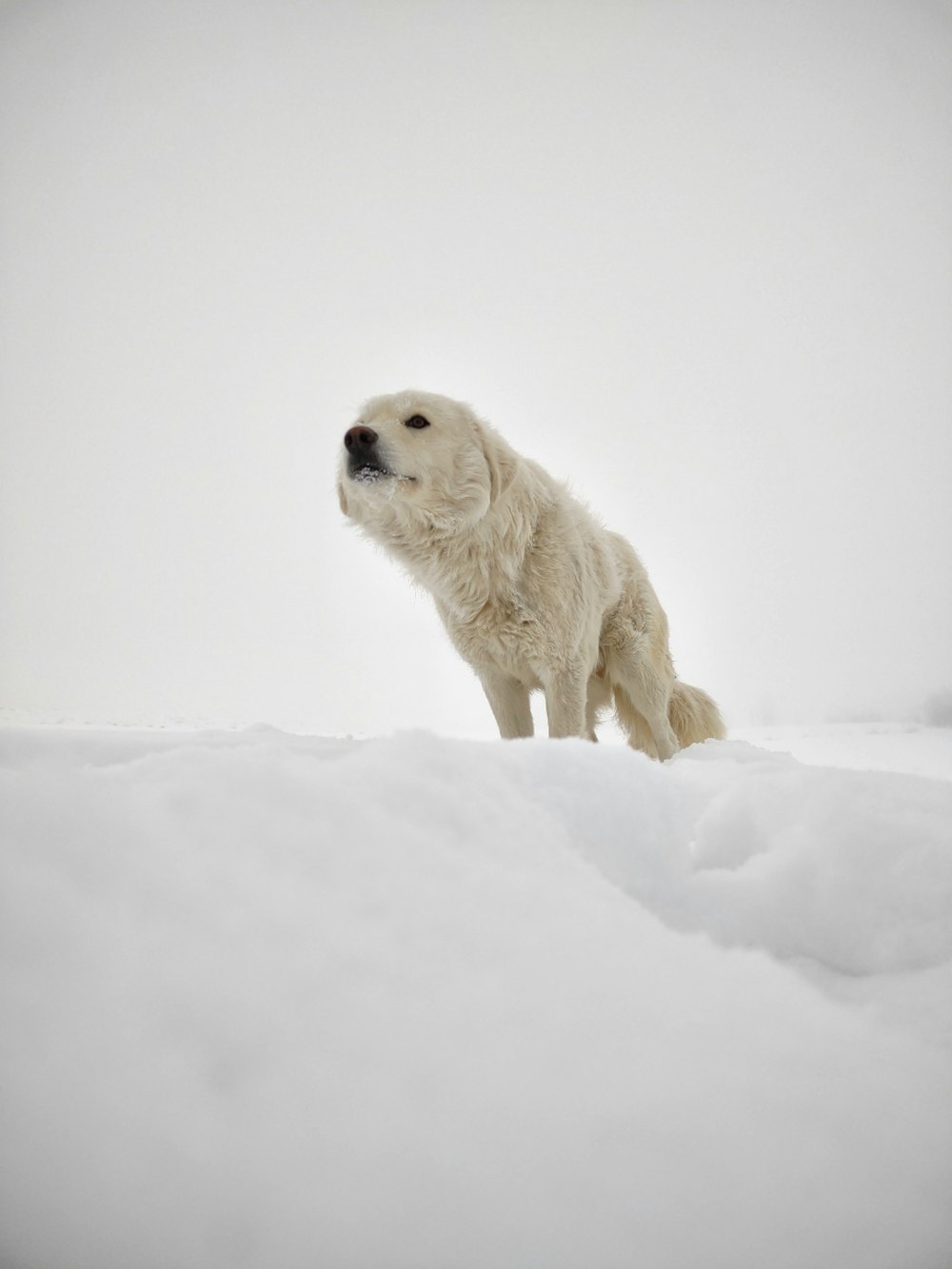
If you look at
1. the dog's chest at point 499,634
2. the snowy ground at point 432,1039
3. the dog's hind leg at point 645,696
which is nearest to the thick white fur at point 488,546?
the dog's chest at point 499,634

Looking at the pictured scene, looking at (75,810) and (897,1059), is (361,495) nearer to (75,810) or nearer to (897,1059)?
(75,810)

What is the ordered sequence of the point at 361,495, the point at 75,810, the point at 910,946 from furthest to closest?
the point at 361,495 < the point at 910,946 < the point at 75,810

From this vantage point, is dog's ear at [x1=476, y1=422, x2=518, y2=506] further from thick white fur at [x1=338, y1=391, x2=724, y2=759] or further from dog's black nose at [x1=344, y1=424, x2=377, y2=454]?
dog's black nose at [x1=344, y1=424, x2=377, y2=454]

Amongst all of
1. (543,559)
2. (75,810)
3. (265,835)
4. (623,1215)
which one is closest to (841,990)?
(623,1215)

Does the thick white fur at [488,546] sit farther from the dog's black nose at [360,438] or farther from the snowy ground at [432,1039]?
the snowy ground at [432,1039]

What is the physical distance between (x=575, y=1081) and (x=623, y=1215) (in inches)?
3.9

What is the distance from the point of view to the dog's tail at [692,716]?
4.93m

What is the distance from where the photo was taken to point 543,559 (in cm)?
365

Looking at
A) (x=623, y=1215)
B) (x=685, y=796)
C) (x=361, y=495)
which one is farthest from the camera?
(x=361, y=495)

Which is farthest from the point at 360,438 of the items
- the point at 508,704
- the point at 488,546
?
the point at 508,704

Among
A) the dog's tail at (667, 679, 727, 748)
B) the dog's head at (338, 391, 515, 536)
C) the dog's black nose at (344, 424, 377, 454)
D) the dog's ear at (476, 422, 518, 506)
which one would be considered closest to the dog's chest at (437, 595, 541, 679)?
the dog's head at (338, 391, 515, 536)

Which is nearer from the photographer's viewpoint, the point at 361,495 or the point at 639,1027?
the point at 639,1027

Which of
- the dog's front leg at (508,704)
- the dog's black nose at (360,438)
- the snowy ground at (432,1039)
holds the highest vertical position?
the dog's black nose at (360,438)

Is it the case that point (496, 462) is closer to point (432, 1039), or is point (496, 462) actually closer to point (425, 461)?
point (425, 461)
